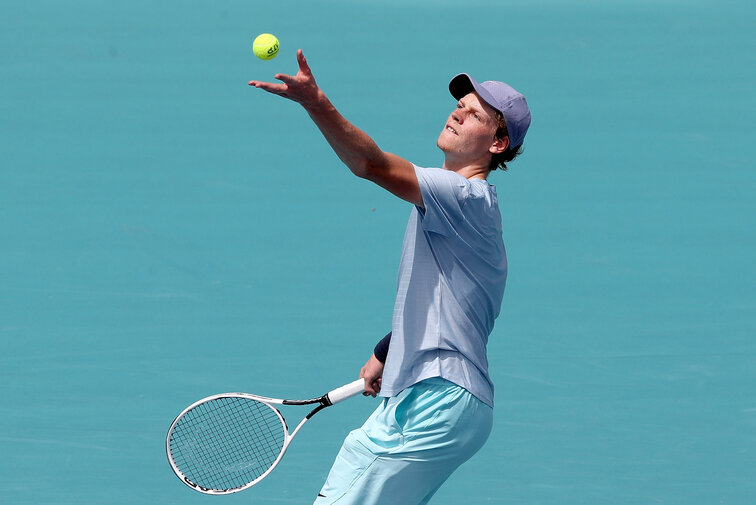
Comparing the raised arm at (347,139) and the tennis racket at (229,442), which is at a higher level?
the raised arm at (347,139)

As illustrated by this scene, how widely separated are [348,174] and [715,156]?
251 cm

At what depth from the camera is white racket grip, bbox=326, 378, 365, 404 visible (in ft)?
15.3

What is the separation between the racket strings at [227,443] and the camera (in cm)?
497

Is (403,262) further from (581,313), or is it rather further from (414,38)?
(414,38)

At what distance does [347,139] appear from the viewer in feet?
12.4

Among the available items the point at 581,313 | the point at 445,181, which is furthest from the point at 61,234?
the point at 445,181

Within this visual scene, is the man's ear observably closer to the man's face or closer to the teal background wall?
the man's face

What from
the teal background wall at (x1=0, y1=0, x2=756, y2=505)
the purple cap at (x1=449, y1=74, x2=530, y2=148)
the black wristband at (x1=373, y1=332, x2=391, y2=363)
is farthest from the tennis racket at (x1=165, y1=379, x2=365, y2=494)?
the purple cap at (x1=449, y1=74, x2=530, y2=148)

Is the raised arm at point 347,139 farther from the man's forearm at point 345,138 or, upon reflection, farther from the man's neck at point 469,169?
the man's neck at point 469,169

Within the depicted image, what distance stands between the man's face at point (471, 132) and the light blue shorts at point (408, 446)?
28.7 inches

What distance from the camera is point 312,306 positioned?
7617mm

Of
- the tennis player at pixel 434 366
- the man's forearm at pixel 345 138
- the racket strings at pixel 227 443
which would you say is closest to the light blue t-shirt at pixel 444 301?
the tennis player at pixel 434 366

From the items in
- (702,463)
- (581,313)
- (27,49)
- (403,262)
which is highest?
(27,49)

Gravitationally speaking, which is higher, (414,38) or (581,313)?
(414,38)
